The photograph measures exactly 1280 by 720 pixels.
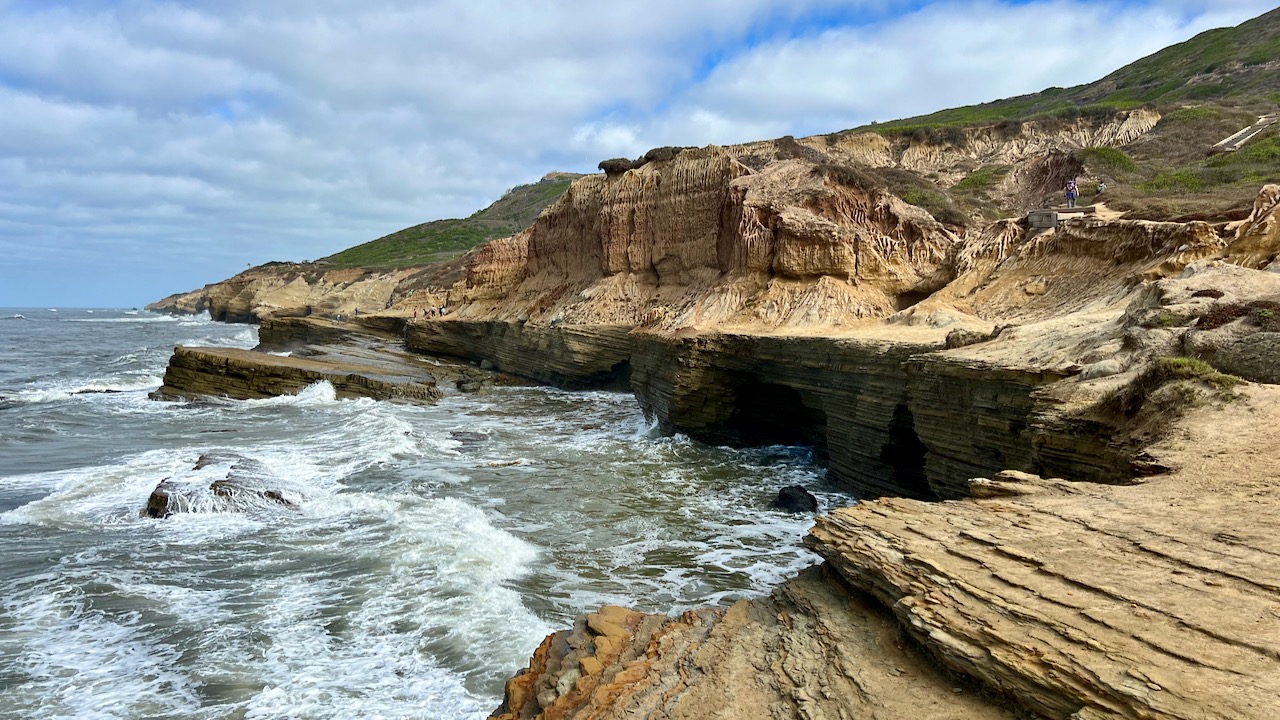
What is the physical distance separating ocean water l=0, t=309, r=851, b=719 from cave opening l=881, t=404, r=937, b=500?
3.89ft

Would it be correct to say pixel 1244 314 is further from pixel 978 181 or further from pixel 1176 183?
pixel 978 181

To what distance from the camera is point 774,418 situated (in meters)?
18.4

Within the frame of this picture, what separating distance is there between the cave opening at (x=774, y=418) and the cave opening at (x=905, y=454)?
3.44m

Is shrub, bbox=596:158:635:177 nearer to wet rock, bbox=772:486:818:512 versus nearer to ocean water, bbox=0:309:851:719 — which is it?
ocean water, bbox=0:309:851:719

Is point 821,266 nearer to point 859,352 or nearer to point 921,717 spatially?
point 859,352

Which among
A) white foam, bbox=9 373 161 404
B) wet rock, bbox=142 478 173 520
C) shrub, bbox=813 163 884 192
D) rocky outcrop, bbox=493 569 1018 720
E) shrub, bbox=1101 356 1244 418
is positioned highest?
shrub, bbox=813 163 884 192

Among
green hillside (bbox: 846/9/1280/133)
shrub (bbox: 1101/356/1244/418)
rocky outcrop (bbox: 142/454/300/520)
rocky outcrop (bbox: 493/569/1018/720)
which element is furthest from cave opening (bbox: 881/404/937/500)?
green hillside (bbox: 846/9/1280/133)

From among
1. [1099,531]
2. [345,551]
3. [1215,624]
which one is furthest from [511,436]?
[1215,624]

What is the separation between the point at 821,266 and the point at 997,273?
489 cm

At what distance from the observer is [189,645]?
7.53 m

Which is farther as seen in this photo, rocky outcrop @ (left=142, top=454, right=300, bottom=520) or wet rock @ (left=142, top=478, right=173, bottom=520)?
rocky outcrop @ (left=142, top=454, right=300, bottom=520)

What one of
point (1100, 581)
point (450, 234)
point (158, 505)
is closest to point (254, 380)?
point (158, 505)

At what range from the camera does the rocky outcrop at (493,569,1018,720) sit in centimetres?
427

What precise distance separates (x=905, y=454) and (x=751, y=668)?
30.1 feet
